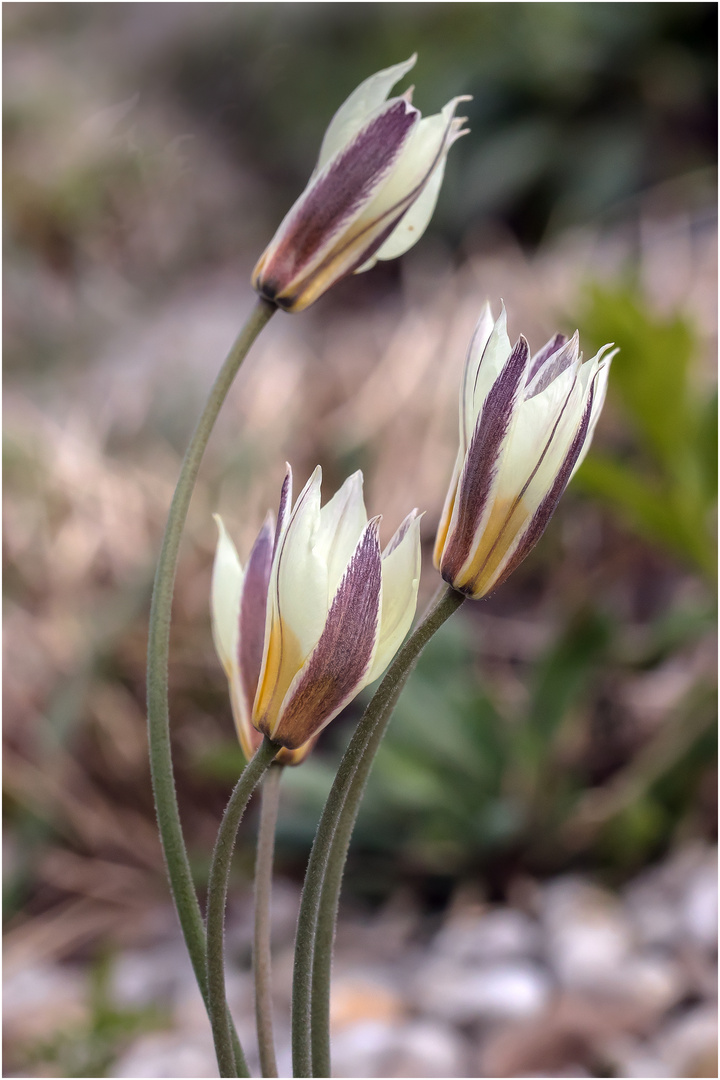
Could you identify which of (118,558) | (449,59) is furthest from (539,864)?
(449,59)

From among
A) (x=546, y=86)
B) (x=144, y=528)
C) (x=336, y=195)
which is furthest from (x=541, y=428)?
(x=546, y=86)

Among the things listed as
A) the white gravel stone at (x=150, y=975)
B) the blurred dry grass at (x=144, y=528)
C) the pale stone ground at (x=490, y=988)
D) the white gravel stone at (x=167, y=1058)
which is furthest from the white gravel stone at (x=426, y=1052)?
the blurred dry grass at (x=144, y=528)

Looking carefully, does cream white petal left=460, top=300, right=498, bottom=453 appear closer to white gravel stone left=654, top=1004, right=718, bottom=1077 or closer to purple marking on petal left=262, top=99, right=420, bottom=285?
purple marking on petal left=262, top=99, right=420, bottom=285

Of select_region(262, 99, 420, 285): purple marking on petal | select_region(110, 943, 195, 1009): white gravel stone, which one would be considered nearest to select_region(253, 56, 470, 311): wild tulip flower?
select_region(262, 99, 420, 285): purple marking on petal

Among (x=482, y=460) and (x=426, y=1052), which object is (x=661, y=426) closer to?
(x=426, y=1052)

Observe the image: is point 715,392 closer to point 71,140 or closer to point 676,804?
point 676,804

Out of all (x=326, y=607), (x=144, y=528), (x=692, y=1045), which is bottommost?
(x=692, y=1045)

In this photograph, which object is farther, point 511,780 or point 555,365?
point 511,780
